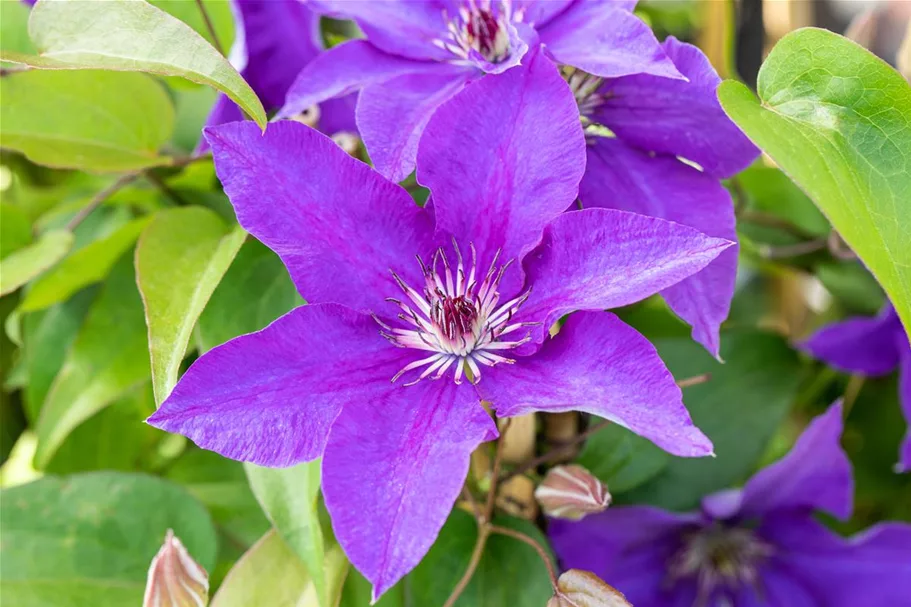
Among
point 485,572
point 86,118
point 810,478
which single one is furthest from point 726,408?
point 86,118

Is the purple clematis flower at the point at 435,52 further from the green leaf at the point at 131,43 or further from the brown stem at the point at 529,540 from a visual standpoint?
the brown stem at the point at 529,540

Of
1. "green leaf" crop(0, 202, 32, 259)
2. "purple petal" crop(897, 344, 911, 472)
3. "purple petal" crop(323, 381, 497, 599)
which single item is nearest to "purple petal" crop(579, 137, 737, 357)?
"purple petal" crop(323, 381, 497, 599)

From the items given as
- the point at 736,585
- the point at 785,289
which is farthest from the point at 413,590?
the point at 785,289

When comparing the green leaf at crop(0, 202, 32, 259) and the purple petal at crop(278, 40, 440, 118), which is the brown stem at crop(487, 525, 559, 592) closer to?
the purple petal at crop(278, 40, 440, 118)

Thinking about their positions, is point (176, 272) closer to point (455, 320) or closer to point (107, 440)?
point (455, 320)

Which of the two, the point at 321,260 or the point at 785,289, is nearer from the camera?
the point at 321,260

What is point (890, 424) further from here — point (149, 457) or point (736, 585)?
point (149, 457)

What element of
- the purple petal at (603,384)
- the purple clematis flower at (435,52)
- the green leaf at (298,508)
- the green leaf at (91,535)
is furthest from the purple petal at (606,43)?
the green leaf at (91,535)
